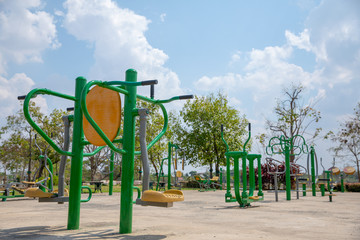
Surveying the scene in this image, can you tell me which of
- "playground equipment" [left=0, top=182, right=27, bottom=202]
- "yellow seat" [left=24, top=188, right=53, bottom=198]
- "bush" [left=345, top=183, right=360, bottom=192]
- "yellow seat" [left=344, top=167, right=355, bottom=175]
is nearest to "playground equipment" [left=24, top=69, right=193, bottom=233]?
"yellow seat" [left=24, top=188, right=53, bottom=198]

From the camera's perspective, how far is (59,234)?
409cm

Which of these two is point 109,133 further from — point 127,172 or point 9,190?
point 9,190

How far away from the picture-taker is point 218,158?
27062 millimetres

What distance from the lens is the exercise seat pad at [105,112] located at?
442 cm

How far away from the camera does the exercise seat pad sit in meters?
4.42

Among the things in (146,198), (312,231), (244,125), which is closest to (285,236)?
(312,231)

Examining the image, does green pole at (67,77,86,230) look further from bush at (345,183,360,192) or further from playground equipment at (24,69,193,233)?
bush at (345,183,360,192)

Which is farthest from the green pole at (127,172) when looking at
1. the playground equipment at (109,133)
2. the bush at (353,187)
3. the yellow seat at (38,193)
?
the bush at (353,187)

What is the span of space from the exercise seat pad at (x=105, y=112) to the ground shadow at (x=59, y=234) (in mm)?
1235

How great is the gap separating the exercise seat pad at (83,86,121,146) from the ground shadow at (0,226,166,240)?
123 cm

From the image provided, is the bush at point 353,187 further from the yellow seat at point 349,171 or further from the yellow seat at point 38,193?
the yellow seat at point 38,193

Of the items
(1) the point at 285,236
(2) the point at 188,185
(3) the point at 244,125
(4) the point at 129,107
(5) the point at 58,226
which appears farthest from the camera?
(3) the point at 244,125

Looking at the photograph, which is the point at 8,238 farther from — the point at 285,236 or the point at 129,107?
the point at 285,236

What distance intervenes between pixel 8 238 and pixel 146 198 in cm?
179
